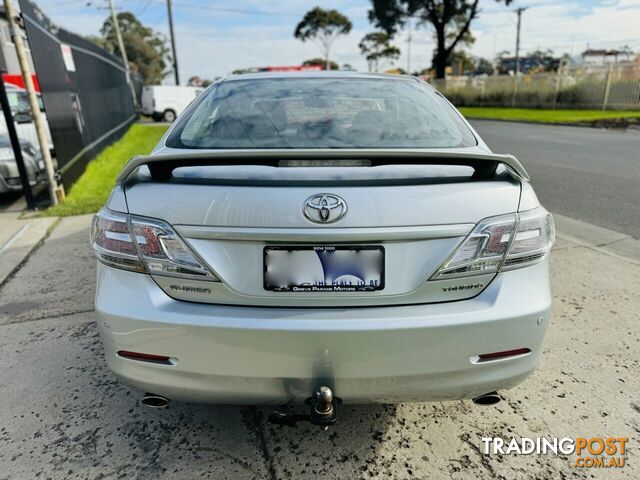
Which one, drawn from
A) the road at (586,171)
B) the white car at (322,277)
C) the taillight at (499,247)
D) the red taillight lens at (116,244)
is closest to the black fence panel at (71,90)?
the red taillight lens at (116,244)

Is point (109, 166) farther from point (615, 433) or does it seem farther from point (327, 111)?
point (615, 433)

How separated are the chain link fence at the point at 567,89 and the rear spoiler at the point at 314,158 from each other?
23.4 m

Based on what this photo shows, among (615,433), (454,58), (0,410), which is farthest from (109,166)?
(454,58)

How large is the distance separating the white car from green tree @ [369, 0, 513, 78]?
122 feet

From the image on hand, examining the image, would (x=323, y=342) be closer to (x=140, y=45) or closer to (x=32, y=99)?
(x=32, y=99)

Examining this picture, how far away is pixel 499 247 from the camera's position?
1704 mm

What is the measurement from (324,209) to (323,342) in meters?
0.44

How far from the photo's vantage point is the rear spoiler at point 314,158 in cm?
173

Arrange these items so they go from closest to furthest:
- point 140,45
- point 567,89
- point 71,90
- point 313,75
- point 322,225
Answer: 1. point 322,225
2. point 313,75
3. point 71,90
4. point 567,89
5. point 140,45

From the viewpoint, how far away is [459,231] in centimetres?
165

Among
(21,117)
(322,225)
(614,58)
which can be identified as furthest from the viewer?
(614,58)

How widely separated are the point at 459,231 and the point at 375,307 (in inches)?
15.2

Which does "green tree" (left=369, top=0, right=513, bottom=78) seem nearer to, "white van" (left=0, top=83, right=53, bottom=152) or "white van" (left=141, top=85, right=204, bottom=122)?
"white van" (left=141, top=85, right=204, bottom=122)

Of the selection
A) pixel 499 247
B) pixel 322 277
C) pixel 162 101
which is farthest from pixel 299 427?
pixel 162 101
